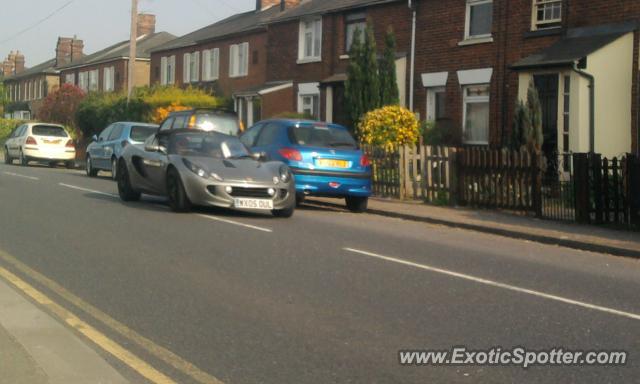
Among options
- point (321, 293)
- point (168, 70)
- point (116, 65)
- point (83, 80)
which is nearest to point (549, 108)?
point (321, 293)

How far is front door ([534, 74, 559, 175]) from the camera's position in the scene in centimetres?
2117

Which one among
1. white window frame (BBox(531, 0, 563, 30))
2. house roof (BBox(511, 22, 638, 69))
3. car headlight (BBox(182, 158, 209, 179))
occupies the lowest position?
car headlight (BBox(182, 158, 209, 179))

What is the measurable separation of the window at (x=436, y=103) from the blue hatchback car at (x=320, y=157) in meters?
8.93

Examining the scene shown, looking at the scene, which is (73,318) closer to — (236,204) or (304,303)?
(304,303)

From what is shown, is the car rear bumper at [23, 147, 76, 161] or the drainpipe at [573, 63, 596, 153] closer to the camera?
the drainpipe at [573, 63, 596, 153]

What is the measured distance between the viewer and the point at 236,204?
14.0m

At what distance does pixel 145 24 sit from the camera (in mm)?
Result: 63688

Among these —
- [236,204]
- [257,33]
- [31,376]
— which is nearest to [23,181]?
[236,204]

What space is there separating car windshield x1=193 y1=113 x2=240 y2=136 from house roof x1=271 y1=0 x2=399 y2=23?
8.31 metres

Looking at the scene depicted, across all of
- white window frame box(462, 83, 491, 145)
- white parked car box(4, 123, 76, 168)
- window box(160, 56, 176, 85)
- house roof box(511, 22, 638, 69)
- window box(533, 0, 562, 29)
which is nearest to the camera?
house roof box(511, 22, 638, 69)

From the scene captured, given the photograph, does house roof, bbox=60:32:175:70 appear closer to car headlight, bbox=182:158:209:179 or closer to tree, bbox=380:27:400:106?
tree, bbox=380:27:400:106

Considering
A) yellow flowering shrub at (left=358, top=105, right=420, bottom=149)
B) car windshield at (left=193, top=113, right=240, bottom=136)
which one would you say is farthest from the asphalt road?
yellow flowering shrub at (left=358, top=105, right=420, bottom=149)

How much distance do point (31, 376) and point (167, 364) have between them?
93 cm

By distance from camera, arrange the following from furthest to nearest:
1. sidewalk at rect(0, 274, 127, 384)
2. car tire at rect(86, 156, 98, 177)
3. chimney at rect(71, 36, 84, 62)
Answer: chimney at rect(71, 36, 84, 62) → car tire at rect(86, 156, 98, 177) → sidewalk at rect(0, 274, 127, 384)
